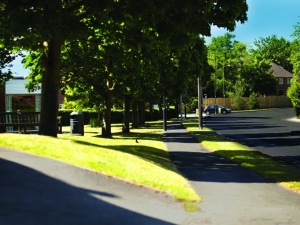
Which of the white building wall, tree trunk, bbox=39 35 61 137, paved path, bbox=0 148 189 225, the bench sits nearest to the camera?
paved path, bbox=0 148 189 225

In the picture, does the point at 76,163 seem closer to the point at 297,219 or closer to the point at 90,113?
the point at 297,219

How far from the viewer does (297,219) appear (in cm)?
802

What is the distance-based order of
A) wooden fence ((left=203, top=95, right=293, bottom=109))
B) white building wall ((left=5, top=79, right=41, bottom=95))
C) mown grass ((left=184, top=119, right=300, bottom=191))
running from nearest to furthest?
mown grass ((left=184, top=119, right=300, bottom=191)) → white building wall ((left=5, top=79, right=41, bottom=95)) → wooden fence ((left=203, top=95, right=293, bottom=109))

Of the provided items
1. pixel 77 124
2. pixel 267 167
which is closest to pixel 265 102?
pixel 77 124

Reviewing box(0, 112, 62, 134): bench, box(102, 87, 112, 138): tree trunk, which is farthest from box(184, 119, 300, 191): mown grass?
box(0, 112, 62, 134): bench

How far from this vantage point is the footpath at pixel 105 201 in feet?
23.6

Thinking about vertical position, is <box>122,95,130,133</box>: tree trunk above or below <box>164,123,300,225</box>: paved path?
above

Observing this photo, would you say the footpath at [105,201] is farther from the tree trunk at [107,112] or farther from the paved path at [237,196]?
the tree trunk at [107,112]

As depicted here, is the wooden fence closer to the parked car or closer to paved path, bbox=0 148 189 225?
the parked car

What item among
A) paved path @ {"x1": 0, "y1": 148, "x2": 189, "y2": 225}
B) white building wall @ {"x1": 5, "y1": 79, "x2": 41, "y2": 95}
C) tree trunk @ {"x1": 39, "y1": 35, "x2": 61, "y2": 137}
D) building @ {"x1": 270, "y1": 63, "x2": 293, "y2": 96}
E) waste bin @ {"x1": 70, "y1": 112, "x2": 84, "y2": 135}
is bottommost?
paved path @ {"x1": 0, "y1": 148, "x2": 189, "y2": 225}

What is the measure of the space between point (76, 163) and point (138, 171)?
A: 1.37 metres

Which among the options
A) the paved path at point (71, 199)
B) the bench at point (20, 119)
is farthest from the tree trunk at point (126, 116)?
the paved path at point (71, 199)

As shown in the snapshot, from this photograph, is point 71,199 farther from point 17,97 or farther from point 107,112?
point 17,97

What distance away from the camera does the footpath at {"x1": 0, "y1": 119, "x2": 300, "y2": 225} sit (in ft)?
23.6
